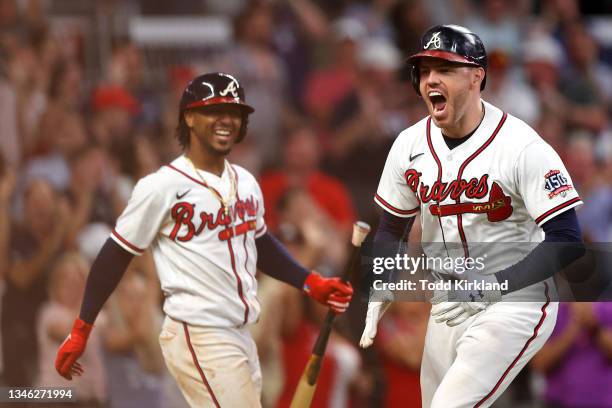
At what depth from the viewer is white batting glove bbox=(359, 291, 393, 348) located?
15.8 ft

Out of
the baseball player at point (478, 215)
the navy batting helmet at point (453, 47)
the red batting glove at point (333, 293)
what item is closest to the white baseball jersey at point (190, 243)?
the red batting glove at point (333, 293)

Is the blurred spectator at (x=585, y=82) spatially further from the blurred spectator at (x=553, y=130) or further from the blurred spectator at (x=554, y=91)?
the blurred spectator at (x=553, y=130)

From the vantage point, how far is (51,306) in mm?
6836

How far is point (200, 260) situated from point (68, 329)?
1843 millimetres

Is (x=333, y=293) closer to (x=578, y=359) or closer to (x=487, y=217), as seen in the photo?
(x=487, y=217)

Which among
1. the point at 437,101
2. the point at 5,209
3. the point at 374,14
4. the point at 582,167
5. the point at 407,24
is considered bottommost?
the point at 5,209

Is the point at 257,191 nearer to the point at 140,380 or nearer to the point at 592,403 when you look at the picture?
the point at 140,380

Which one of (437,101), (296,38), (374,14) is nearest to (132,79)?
(296,38)

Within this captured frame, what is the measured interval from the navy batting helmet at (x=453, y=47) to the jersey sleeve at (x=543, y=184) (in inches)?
16.4

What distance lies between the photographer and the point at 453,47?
15.1 feet

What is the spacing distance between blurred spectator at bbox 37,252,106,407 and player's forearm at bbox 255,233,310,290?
55.4 inches

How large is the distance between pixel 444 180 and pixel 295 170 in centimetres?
375

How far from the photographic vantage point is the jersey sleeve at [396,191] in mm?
4930

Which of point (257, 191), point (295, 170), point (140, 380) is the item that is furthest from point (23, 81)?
point (257, 191)
